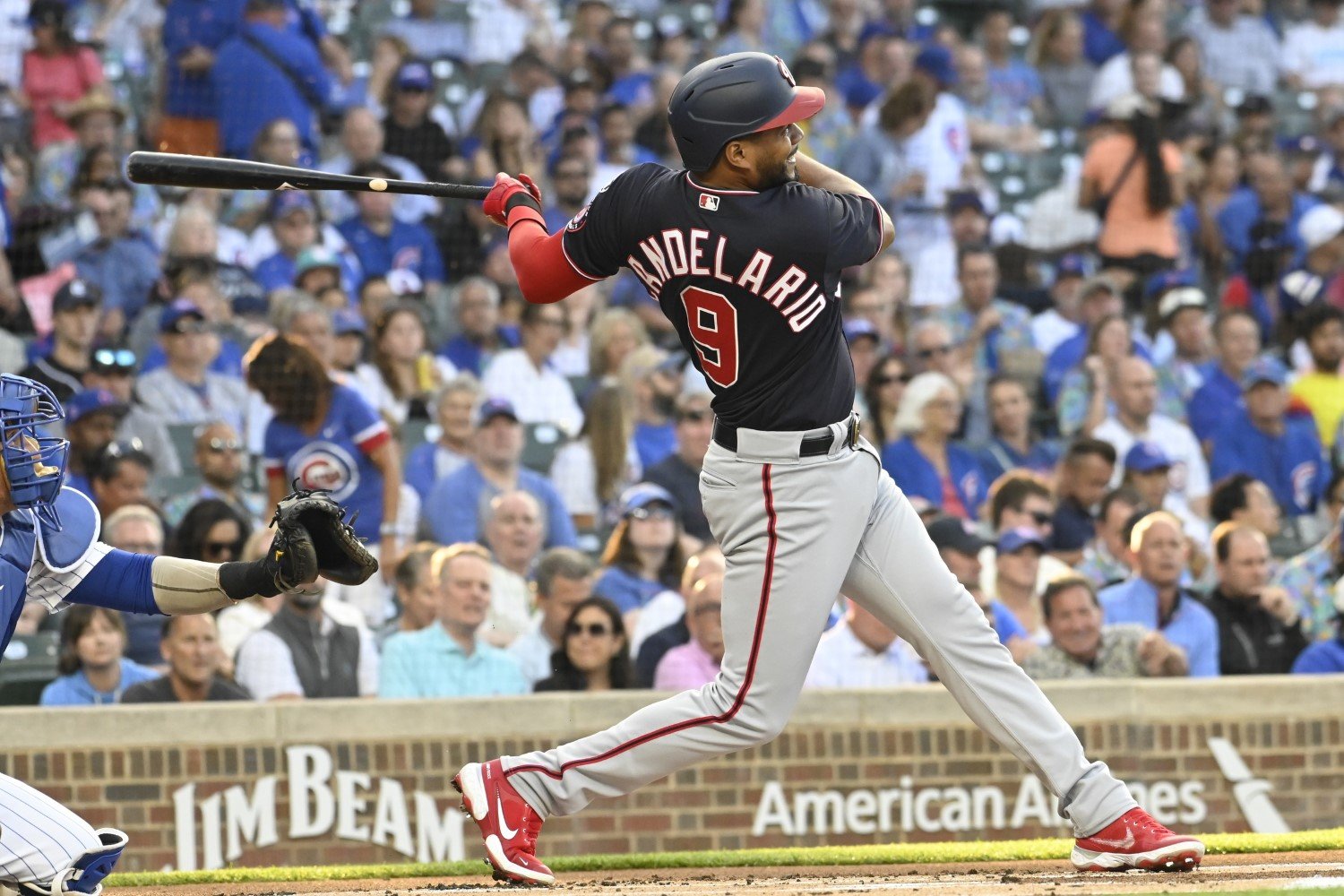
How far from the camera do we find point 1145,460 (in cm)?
883

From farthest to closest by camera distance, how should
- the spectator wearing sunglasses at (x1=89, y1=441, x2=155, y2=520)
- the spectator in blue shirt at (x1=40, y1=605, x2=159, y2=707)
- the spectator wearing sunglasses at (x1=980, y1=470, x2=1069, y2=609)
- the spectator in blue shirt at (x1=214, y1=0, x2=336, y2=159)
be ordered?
1. the spectator in blue shirt at (x1=214, y1=0, x2=336, y2=159)
2. the spectator wearing sunglasses at (x1=980, y1=470, x2=1069, y2=609)
3. the spectator wearing sunglasses at (x1=89, y1=441, x2=155, y2=520)
4. the spectator in blue shirt at (x1=40, y1=605, x2=159, y2=707)

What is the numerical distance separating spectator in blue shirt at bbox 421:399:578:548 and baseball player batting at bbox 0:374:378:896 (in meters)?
3.72

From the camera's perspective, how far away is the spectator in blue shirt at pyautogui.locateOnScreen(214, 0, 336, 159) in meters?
10.2

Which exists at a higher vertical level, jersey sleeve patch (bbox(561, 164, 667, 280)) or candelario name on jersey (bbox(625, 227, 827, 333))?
jersey sleeve patch (bbox(561, 164, 667, 280))

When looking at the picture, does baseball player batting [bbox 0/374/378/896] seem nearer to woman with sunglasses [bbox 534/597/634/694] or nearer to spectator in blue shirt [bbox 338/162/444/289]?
woman with sunglasses [bbox 534/597/634/694]

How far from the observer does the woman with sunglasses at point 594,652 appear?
7219 millimetres

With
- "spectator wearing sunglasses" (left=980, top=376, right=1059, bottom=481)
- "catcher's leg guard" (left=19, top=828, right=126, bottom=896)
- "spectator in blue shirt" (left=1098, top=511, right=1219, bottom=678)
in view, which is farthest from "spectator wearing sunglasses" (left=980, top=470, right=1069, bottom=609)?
"catcher's leg guard" (left=19, top=828, right=126, bottom=896)

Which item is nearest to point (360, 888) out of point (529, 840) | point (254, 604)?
point (529, 840)

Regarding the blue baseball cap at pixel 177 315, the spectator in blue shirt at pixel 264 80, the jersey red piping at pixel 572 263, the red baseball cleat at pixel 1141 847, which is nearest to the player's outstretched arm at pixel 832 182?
the jersey red piping at pixel 572 263

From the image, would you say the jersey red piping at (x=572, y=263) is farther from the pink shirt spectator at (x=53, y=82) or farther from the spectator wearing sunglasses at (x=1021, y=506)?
the pink shirt spectator at (x=53, y=82)

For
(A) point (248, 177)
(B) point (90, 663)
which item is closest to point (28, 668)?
(B) point (90, 663)

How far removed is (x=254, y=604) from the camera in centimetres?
737

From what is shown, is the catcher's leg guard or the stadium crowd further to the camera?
the stadium crowd

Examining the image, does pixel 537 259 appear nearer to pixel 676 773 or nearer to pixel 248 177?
pixel 248 177
